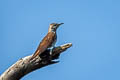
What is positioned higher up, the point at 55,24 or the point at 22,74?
the point at 55,24

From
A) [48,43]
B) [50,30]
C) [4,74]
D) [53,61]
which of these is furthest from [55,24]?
[4,74]

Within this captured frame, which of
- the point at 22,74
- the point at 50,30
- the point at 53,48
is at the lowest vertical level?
the point at 22,74

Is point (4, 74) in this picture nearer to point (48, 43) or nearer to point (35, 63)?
point (35, 63)

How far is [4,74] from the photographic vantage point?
5.99 m

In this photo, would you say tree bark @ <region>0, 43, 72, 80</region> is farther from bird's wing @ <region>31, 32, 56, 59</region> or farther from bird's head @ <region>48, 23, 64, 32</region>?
bird's head @ <region>48, 23, 64, 32</region>

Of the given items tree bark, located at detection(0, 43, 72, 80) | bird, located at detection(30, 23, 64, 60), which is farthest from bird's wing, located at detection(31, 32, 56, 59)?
tree bark, located at detection(0, 43, 72, 80)

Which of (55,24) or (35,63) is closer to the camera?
(35,63)

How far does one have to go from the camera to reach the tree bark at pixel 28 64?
604cm

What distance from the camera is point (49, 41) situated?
674cm

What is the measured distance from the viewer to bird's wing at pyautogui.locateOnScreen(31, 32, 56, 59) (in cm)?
636

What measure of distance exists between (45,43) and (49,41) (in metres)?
0.11

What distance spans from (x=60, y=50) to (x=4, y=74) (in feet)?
4.00

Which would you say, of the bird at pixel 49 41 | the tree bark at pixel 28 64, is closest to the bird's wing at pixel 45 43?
the bird at pixel 49 41

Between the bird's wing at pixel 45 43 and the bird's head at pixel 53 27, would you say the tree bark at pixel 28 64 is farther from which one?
the bird's head at pixel 53 27
